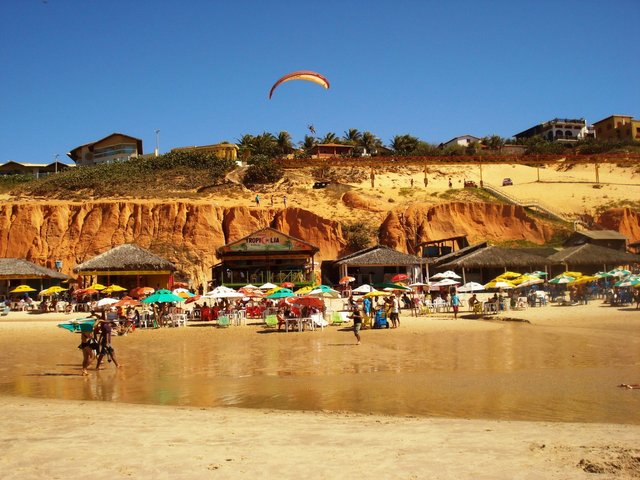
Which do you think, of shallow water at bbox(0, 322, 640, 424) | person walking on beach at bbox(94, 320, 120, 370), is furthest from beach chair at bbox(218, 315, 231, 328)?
person walking on beach at bbox(94, 320, 120, 370)

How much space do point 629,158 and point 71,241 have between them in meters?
56.4

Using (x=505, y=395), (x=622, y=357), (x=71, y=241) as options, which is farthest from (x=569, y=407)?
(x=71, y=241)

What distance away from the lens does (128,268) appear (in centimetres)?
3309

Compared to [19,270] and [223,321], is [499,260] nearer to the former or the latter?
[223,321]

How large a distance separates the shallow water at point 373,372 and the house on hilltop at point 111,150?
4614cm

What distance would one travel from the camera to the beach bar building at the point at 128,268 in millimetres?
32750

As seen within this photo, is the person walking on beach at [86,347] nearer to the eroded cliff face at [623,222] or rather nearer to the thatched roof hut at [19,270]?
the thatched roof hut at [19,270]

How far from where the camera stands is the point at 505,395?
9.62 metres

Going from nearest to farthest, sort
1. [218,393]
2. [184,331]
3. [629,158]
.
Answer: [218,393] < [184,331] < [629,158]

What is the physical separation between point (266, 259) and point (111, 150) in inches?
1320

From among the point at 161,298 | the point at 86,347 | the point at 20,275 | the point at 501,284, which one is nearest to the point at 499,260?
the point at 501,284

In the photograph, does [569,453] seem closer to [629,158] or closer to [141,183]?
[141,183]

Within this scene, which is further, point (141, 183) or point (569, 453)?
point (141, 183)

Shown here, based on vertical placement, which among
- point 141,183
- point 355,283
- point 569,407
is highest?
point 141,183
